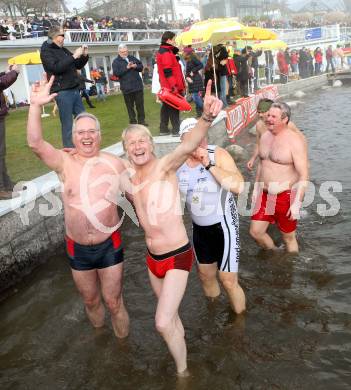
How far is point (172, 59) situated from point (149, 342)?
670 cm

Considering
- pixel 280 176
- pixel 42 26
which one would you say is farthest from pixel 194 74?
pixel 42 26

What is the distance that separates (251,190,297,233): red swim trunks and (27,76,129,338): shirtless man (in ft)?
7.54

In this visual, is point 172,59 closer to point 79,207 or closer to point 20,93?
point 79,207

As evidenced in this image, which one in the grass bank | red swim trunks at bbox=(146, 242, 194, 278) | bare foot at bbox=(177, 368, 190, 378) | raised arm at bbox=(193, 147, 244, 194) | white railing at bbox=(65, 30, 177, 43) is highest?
white railing at bbox=(65, 30, 177, 43)

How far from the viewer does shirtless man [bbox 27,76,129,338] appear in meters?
4.12

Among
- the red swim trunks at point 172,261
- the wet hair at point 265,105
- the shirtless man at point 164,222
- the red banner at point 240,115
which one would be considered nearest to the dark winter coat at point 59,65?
the wet hair at point 265,105

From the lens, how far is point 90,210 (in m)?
4.15

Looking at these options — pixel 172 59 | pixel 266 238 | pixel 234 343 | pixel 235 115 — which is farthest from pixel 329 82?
pixel 234 343

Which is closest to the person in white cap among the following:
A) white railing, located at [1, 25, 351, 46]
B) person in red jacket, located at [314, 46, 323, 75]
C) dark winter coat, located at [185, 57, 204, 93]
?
dark winter coat, located at [185, 57, 204, 93]

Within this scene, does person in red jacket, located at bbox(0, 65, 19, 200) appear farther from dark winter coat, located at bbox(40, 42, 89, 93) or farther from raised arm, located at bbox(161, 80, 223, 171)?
raised arm, located at bbox(161, 80, 223, 171)

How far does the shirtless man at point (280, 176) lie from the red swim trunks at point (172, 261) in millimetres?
2247

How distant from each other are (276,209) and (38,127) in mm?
3290

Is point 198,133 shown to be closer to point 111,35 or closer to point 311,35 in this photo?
point 111,35

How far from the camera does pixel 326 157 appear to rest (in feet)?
37.8
